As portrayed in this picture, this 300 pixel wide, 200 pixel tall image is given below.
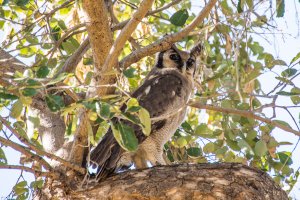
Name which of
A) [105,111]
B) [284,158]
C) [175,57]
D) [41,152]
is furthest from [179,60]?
[105,111]

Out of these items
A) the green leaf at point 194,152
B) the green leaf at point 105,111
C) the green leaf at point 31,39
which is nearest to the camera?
the green leaf at point 105,111

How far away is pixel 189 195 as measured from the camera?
288 cm

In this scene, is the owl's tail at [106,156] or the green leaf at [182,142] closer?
the owl's tail at [106,156]

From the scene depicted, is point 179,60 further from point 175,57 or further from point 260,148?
point 260,148

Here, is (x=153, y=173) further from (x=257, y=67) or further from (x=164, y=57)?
(x=164, y=57)

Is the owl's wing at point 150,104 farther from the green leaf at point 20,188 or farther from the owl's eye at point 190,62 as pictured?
the green leaf at point 20,188

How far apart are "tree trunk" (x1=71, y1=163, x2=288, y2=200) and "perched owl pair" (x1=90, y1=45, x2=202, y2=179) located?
0.16 m

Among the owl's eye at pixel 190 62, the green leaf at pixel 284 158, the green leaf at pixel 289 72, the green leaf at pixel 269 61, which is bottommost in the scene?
the green leaf at pixel 284 158

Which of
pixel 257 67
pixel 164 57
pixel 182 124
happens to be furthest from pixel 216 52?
pixel 257 67

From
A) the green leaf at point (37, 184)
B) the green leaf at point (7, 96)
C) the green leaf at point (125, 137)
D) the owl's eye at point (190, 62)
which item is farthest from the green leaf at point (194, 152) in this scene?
→ the green leaf at point (7, 96)

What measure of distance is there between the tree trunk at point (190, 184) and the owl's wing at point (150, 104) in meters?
0.18

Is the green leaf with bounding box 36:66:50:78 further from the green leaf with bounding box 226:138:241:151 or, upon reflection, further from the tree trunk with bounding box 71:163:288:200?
the green leaf with bounding box 226:138:241:151

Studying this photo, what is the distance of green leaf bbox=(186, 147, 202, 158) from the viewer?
3.68 m

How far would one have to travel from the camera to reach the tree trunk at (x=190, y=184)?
9.46ft
